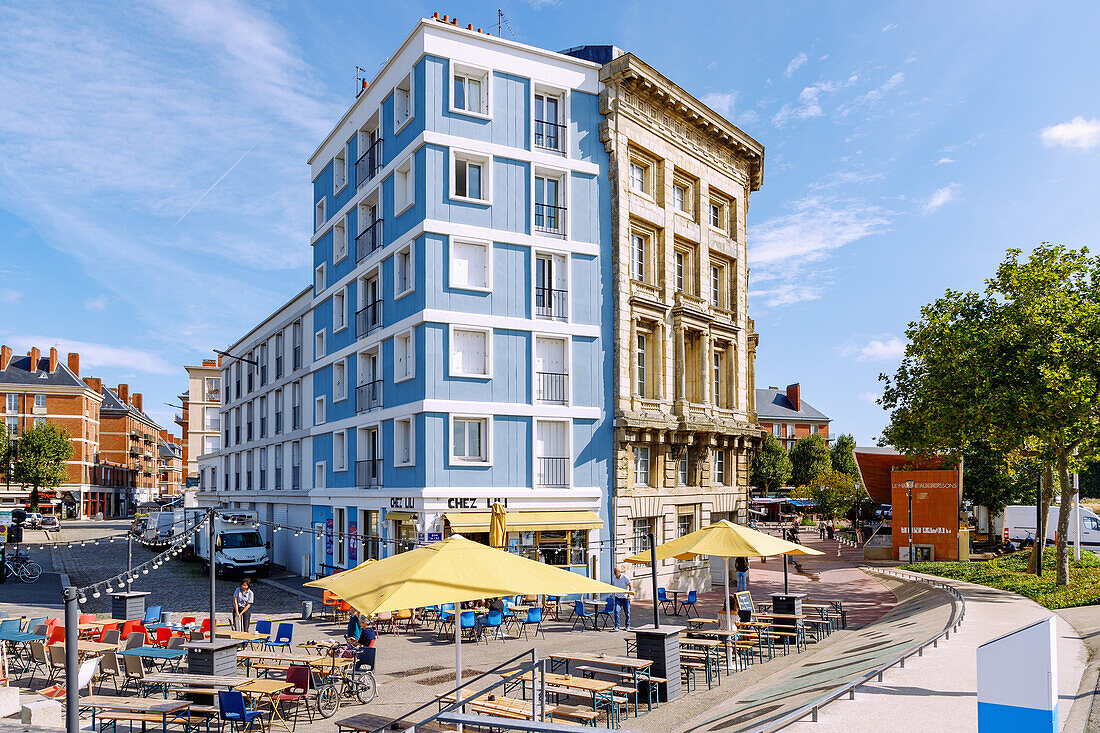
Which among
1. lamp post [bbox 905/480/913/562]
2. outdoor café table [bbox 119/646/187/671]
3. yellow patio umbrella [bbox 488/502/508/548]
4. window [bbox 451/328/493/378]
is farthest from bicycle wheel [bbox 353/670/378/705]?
lamp post [bbox 905/480/913/562]

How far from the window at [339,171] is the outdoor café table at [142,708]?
80.3ft

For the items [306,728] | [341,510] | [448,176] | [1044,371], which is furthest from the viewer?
[341,510]

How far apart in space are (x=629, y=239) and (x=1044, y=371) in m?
13.2

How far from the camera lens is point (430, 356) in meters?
25.1

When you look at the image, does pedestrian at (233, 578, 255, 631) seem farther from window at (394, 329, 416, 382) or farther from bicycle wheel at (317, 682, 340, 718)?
window at (394, 329, 416, 382)

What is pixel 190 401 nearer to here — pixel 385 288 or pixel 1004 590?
pixel 385 288

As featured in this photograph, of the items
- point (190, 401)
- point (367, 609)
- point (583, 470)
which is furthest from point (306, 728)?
point (190, 401)

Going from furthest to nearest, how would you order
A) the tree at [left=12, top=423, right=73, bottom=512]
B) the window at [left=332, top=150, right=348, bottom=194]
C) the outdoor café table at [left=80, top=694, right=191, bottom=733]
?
the tree at [left=12, top=423, right=73, bottom=512] < the window at [left=332, top=150, right=348, bottom=194] < the outdoor café table at [left=80, top=694, right=191, bottom=733]

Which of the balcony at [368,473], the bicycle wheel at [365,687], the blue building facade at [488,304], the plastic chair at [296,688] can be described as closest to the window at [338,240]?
the blue building facade at [488,304]

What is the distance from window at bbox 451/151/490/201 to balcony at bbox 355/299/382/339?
526cm

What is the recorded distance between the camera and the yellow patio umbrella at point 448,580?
9.60 metres

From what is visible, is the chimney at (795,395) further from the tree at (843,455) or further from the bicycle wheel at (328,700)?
the bicycle wheel at (328,700)

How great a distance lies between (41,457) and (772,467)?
70.5 m

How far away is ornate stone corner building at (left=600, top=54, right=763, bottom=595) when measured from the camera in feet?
93.0
